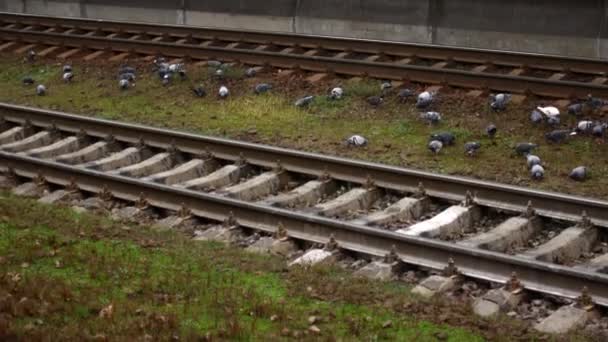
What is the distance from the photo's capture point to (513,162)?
1171cm

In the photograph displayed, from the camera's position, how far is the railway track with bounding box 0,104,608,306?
Answer: 8.85m

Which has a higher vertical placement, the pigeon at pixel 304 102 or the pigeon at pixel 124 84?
the pigeon at pixel 304 102

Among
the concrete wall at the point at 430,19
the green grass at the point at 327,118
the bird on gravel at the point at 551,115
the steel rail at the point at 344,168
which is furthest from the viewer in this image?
the concrete wall at the point at 430,19

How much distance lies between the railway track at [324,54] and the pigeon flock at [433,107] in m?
0.37

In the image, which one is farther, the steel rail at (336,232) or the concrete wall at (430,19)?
the concrete wall at (430,19)

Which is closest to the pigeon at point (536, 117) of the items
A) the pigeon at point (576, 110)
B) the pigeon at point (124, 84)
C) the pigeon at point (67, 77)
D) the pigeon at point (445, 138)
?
the pigeon at point (576, 110)

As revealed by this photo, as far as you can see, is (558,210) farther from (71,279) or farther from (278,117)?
(278,117)

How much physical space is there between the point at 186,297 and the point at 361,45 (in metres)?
9.41

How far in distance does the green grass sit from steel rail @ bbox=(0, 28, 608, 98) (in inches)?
12.0

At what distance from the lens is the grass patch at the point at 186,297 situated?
757 cm

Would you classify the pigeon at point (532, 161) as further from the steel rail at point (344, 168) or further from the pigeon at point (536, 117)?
the pigeon at point (536, 117)

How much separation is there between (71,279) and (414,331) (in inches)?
106

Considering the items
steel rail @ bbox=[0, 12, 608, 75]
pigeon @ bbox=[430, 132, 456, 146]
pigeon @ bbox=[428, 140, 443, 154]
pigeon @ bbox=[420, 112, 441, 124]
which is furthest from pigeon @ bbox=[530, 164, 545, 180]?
steel rail @ bbox=[0, 12, 608, 75]

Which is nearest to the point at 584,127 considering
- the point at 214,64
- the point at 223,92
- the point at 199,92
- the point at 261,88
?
the point at 261,88
